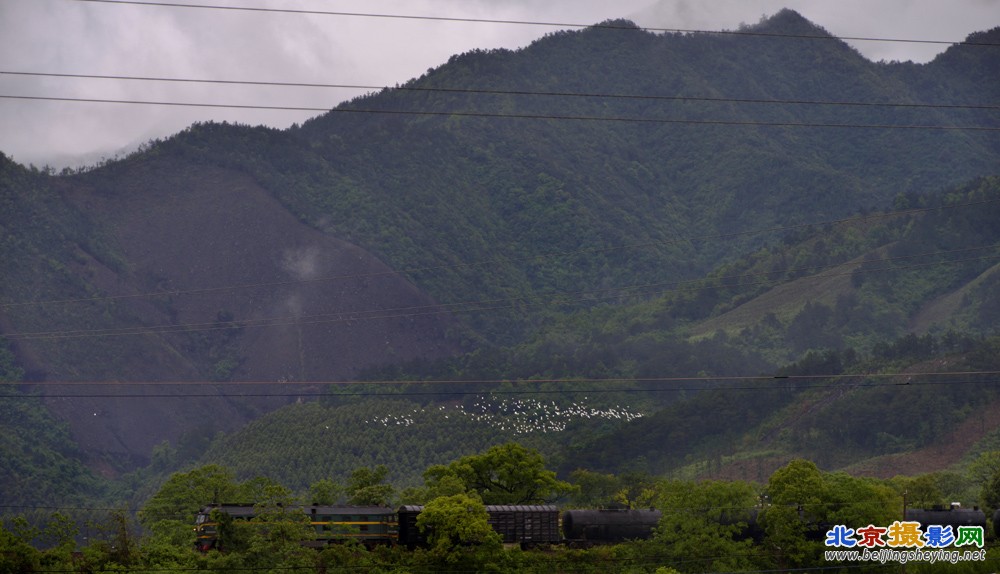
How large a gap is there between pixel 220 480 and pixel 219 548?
60.8 feet

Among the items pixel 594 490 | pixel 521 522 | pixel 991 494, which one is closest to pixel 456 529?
pixel 521 522

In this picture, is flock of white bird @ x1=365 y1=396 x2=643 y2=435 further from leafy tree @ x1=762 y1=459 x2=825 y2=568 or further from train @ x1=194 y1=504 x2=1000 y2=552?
leafy tree @ x1=762 y1=459 x2=825 y2=568

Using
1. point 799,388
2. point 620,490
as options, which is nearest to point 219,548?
point 620,490

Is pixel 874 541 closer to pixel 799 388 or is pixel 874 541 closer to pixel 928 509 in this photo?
pixel 928 509

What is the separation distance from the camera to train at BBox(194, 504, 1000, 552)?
7775 cm

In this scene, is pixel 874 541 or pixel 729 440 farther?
pixel 729 440

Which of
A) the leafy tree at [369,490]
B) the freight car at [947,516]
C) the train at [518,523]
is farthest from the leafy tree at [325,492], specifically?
the freight car at [947,516]

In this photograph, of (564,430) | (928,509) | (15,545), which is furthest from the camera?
(564,430)

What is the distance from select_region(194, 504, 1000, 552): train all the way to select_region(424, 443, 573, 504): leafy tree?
9.31ft

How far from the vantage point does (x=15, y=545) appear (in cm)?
6694

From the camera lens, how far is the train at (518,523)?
77750 millimetres

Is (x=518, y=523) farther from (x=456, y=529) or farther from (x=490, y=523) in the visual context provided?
(x=456, y=529)

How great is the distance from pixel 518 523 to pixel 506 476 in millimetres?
9113

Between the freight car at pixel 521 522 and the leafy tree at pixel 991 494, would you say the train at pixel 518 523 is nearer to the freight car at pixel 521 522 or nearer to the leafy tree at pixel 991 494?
the freight car at pixel 521 522
